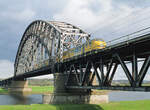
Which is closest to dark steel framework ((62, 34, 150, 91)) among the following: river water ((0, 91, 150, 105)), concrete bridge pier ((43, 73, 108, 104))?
concrete bridge pier ((43, 73, 108, 104))

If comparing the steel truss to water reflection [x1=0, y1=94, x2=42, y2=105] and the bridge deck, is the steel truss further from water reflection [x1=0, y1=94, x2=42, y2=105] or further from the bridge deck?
water reflection [x1=0, y1=94, x2=42, y2=105]

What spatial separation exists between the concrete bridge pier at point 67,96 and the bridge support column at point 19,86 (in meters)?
92.5

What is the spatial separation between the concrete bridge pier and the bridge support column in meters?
92.5

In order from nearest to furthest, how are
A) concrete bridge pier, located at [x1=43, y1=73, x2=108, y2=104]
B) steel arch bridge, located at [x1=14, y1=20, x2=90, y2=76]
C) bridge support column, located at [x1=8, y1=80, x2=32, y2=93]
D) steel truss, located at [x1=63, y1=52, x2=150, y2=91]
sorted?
steel truss, located at [x1=63, y1=52, x2=150, y2=91] → concrete bridge pier, located at [x1=43, y1=73, x2=108, y2=104] → steel arch bridge, located at [x1=14, y1=20, x2=90, y2=76] → bridge support column, located at [x1=8, y1=80, x2=32, y2=93]

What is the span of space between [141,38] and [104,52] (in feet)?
26.0

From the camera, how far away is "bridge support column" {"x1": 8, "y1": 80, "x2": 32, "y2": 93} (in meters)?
135

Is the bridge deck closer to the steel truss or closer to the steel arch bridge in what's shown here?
the steel truss

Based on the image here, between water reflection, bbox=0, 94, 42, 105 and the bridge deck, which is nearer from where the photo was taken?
the bridge deck

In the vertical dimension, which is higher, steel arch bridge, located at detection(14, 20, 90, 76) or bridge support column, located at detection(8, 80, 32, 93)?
steel arch bridge, located at detection(14, 20, 90, 76)

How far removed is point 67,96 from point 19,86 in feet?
344

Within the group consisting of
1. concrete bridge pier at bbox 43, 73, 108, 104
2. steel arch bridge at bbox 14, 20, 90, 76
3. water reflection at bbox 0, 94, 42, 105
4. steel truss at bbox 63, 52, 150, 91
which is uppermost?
steel arch bridge at bbox 14, 20, 90, 76

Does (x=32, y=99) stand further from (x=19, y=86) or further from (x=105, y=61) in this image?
(x=19, y=86)

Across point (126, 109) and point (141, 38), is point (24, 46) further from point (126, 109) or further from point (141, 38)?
point (141, 38)

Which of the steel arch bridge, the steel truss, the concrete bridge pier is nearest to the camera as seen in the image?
the steel truss
